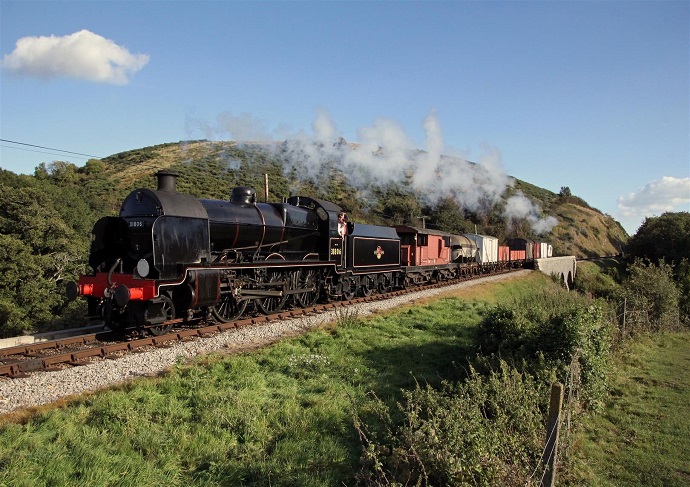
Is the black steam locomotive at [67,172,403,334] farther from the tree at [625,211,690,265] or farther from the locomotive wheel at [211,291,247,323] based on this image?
the tree at [625,211,690,265]

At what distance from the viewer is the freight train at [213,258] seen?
31.1 feet

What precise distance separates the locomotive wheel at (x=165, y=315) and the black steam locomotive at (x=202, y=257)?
2cm

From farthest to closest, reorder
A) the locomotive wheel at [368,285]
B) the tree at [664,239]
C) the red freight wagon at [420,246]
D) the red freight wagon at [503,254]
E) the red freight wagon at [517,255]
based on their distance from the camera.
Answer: the tree at [664,239] → the red freight wagon at [517,255] → the red freight wagon at [503,254] → the red freight wagon at [420,246] → the locomotive wheel at [368,285]

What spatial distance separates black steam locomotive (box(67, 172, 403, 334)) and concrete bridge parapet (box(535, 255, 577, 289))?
32.8m

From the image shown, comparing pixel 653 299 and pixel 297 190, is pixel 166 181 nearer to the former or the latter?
pixel 653 299

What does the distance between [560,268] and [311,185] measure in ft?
96.3

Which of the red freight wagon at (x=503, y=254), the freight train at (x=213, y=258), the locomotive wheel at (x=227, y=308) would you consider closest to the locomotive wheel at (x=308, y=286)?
the freight train at (x=213, y=258)

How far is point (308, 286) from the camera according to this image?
1462 centimetres

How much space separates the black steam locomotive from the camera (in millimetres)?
9430

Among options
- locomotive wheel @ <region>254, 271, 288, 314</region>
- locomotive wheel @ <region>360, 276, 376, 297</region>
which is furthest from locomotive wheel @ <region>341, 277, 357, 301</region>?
locomotive wheel @ <region>254, 271, 288, 314</region>

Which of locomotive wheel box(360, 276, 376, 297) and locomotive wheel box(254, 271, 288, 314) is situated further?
locomotive wheel box(360, 276, 376, 297)

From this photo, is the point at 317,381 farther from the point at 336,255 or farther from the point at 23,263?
the point at 23,263

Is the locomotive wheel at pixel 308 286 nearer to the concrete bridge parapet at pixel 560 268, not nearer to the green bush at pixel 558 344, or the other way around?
the green bush at pixel 558 344

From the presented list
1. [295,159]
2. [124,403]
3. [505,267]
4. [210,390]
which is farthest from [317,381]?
[295,159]
